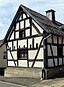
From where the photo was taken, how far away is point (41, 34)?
1805 cm

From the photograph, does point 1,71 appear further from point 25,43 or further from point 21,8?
point 21,8

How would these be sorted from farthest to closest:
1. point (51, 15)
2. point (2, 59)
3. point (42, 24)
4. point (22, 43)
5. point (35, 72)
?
point (2, 59) < point (51, 15) < point (22, 43) < point (42, 24) < point (35, 72)

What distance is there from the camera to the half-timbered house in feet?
58.7

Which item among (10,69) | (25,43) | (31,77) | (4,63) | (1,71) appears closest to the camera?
(31,77)

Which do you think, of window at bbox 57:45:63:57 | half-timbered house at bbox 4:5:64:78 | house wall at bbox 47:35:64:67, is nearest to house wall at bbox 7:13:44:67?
half-timbered house at bbox 4:5:64:78

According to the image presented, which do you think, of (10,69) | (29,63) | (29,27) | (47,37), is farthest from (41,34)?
(10,69)

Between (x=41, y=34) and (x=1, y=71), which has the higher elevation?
(x=41, y=34)

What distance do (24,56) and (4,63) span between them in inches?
308

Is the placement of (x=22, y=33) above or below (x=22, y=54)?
above

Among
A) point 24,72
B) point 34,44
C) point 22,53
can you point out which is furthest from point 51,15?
point 24,72

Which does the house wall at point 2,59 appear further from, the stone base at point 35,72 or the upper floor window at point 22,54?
the upper floor window at point 22,54

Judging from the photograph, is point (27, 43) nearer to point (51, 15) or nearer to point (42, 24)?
point (42, 24)

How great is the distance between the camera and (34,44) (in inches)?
739

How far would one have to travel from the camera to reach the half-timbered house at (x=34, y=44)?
17.9 metres
